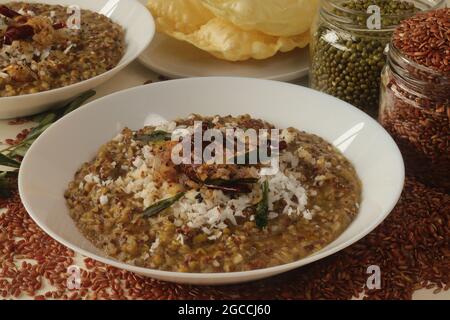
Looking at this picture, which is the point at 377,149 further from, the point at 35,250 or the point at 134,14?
the point at 134,14

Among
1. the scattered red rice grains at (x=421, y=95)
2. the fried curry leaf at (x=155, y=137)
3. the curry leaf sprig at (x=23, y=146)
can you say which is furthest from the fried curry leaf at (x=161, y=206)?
the scattered red rice grains at (x=421, y=95)

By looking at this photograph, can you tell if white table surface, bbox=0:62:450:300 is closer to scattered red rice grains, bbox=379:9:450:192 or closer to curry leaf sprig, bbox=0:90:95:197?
curry leaf sprig, bbox=0:90:95:197

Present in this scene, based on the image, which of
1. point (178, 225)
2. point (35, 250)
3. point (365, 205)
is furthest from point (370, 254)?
point (35, 250)

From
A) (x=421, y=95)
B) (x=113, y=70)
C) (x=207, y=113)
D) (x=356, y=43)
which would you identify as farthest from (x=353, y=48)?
(x=113, y=70)

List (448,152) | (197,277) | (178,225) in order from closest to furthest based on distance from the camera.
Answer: (197,277) < (178,225) < (448,152)

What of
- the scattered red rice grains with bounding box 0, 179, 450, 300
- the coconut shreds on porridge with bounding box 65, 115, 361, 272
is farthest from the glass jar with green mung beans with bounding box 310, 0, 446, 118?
the scattered red rice grains with bounding box 0, 179, 450, 300

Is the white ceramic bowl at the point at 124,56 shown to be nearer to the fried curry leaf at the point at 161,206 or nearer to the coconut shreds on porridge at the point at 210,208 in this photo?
the coconut shreds on porridge at the point at 210,208
